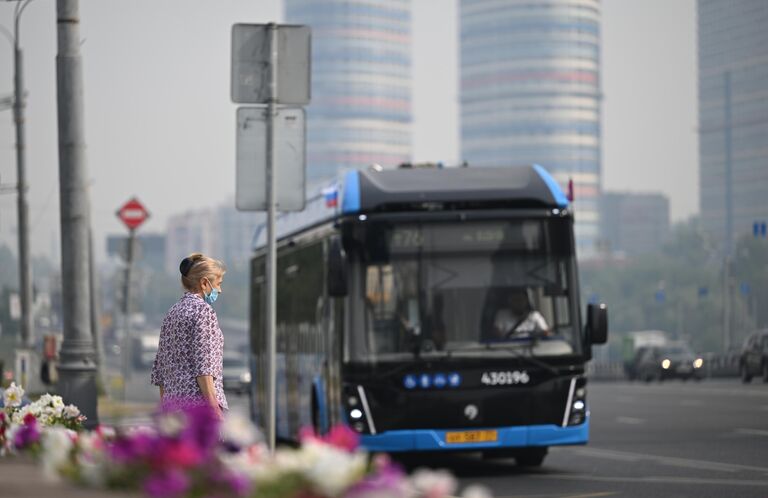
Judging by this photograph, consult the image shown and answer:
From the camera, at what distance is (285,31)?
12.8m

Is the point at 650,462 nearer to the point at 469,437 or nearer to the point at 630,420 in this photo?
the point at 469,437

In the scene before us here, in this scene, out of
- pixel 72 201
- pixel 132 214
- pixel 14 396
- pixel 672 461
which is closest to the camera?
pixel 14 396

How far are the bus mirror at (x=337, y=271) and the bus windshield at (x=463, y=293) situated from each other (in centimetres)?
43

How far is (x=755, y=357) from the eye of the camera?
52969 millimetres

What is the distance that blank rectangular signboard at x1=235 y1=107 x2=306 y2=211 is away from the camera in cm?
1267

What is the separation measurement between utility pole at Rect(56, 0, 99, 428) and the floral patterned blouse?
27.7 ft

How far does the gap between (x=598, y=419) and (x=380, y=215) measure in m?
14.6

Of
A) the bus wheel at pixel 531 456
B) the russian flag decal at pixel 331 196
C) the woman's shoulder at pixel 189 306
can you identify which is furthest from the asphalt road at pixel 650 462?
the woman's shoulder at pixel 189 306

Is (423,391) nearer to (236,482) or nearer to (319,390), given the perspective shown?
(319,390)

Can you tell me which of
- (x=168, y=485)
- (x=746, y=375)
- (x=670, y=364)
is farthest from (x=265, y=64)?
(x=670, y=364)

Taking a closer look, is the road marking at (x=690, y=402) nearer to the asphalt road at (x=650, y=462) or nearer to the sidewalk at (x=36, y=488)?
the asphalt road at (x=650, y=462)

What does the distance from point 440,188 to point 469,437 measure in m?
2.51

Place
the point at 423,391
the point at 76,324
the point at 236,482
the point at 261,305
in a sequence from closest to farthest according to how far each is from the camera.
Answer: the point at 236,482, the point at 423,391, the point at 76,324, the point at 261,305

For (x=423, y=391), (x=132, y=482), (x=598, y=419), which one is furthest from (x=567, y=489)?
(x=598, y=419)
